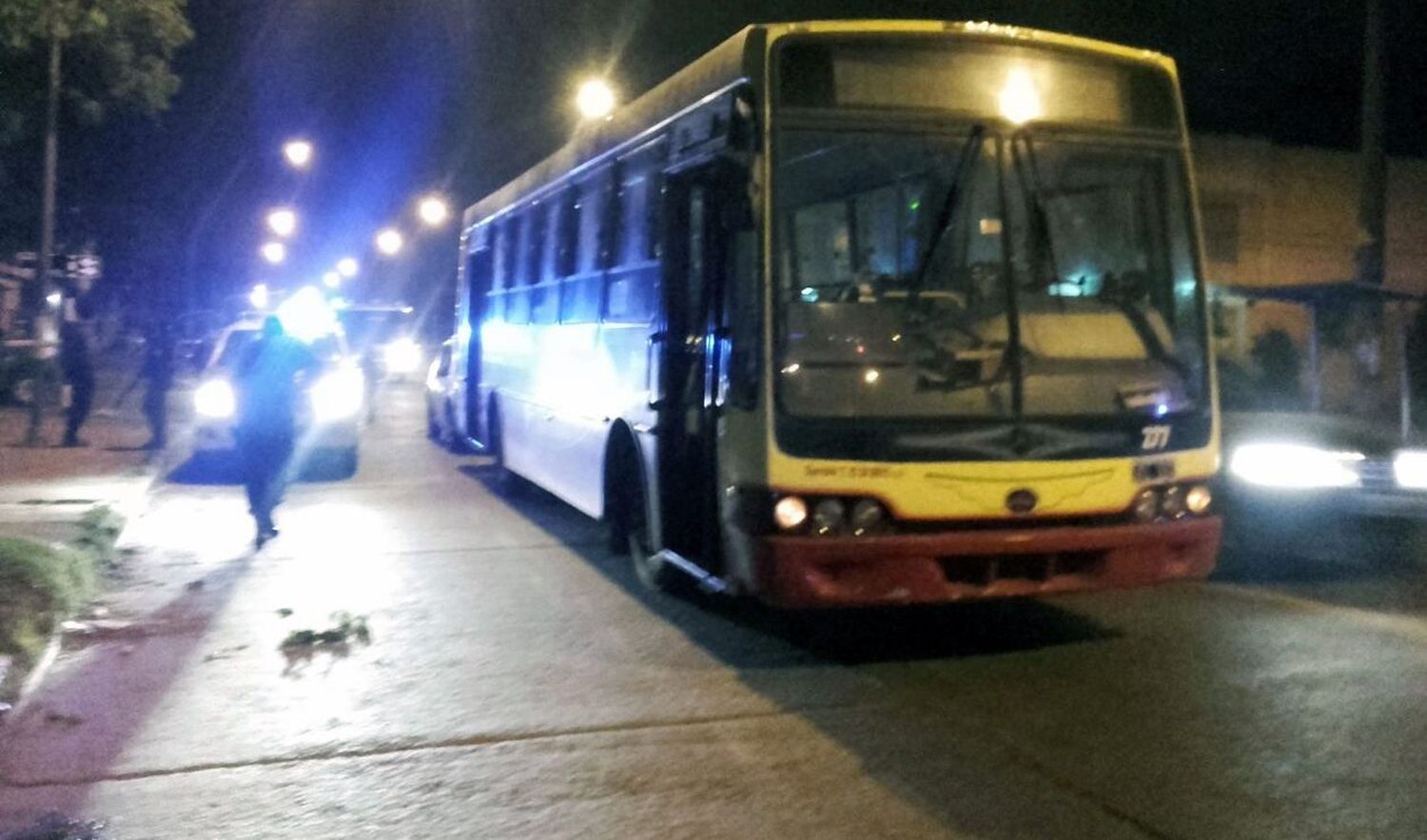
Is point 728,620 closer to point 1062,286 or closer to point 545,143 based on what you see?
point 1062,286

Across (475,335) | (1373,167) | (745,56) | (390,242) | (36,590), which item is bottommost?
(36,590)

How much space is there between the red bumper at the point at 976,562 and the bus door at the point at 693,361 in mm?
887

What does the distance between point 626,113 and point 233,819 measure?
20.0 feet

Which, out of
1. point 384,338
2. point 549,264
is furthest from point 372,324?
point 549,264

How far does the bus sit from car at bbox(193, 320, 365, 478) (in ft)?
31.7

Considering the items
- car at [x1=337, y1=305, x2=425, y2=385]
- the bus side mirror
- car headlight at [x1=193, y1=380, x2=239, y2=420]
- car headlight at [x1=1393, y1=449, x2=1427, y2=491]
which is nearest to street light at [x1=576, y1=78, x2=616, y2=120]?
car headlight at [x1=193, y1=380, x2=239, y2=420]

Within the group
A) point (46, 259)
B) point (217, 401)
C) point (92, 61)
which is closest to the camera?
point (217, 401)

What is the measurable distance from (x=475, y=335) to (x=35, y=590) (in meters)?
7.81

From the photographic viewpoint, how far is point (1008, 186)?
25.2 feet

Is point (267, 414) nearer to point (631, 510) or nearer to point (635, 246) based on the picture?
point (631, 510)

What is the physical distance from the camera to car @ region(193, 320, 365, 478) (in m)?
16.7

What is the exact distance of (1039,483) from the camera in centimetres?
748

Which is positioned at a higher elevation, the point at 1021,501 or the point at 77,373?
the point at 77,373

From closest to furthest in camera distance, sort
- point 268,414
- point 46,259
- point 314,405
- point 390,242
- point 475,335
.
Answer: point 268,414, point 475,335, point 314,405, point 46,259, point 390,242
